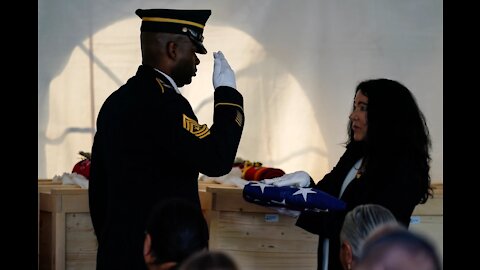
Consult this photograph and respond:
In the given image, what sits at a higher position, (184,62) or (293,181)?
(184,62)

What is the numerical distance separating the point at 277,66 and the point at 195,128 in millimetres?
1737

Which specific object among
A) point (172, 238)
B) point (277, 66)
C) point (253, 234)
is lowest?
point (253, 234)

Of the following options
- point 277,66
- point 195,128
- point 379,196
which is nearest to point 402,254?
point 195,128

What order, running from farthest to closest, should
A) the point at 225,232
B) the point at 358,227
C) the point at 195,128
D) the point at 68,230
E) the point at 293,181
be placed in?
1. the point at 68,230
2. the point at 225,232
3. the point at 293,181
4. the point at 195,128
5. the point at 358,227

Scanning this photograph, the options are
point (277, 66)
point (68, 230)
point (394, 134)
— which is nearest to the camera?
point (394, 134)

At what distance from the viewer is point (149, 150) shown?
2.89 meters

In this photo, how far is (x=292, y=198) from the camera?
3.25 meters

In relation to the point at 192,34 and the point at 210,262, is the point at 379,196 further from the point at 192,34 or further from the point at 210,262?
the point at 210,262

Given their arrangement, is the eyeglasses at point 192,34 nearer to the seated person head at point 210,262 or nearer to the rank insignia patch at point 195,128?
the rank insignia patch at point 195,128

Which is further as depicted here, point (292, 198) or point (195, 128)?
point (292, 198)

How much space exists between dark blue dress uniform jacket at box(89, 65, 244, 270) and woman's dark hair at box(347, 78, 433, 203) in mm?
490

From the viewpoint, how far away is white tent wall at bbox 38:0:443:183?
14.4ft

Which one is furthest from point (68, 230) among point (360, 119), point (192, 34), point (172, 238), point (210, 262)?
point (210, 262)
